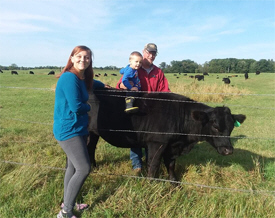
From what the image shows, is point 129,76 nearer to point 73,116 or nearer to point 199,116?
point 199,116

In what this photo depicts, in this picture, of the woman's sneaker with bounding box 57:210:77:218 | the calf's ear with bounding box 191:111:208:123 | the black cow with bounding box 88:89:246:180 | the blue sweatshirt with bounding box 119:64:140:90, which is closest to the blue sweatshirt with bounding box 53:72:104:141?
the woman's sneaker with bounding box 57:210:77:218

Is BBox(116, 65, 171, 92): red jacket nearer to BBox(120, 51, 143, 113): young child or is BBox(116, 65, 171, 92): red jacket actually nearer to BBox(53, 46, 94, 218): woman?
BBox(120, 51, 143, 113): young child

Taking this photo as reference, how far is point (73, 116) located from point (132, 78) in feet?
5.60

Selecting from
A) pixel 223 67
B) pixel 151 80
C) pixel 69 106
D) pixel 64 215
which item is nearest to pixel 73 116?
pixel 69 106

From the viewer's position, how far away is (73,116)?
8.59 ft

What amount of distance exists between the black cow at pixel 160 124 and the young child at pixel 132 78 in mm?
165

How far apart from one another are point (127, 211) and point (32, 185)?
1485mm

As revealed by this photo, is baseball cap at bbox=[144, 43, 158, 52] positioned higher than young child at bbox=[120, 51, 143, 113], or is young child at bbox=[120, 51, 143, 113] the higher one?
baseball cap at bbox=[144, 43, 158, 52]

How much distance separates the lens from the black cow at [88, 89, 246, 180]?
3.83 metres

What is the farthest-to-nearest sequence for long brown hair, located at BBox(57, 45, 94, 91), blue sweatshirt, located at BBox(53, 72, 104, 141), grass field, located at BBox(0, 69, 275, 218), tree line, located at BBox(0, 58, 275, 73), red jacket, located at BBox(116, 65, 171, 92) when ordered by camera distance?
tree line, located at BBox(0, 58, 275, 73), red jacket, located at BBox(116, 65, 171, 92), grass field, located at BBox(0, 69, 275, 218), long brown hair, located at BBox(57, 45, 94, 91), blue sweatshirt, located at BBox(53, 72, 104, 141)

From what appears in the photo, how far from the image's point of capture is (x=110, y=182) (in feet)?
12.0

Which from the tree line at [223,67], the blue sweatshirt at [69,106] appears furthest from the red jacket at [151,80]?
the tree line at [223,67]

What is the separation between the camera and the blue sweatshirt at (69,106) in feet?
8.20

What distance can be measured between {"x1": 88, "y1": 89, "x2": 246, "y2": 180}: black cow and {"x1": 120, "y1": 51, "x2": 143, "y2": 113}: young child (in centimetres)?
17
